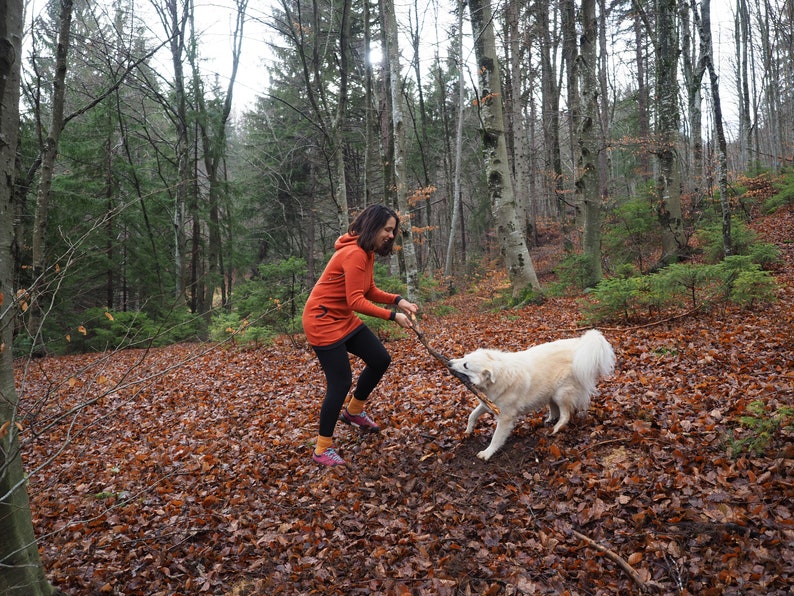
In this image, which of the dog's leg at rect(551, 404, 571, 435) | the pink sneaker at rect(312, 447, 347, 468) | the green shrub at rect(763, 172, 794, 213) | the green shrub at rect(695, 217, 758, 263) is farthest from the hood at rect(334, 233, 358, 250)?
the green shrub at rect(763, 172, 794, 213)

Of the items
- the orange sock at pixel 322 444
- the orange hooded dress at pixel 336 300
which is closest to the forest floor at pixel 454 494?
the orange sock at pixel 322 444

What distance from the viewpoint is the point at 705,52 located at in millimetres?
9211

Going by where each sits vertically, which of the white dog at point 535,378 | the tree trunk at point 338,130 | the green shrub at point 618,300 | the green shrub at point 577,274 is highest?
the tree trunk at point 338,130

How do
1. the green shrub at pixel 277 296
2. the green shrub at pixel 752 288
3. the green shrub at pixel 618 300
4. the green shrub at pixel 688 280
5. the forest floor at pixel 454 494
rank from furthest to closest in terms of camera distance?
the green shrub at pixel 277 296 → the green shrub at pixel 618 300 → the green shrub at pixel 688 280 → the green shrub at pixel 752 288 → the forest floor at pixel 454 494

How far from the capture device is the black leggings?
432 cm

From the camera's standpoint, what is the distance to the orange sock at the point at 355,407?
5.05m

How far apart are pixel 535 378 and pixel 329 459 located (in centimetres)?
226

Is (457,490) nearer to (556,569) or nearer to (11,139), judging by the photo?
(556,569)

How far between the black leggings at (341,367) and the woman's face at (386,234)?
89 cm

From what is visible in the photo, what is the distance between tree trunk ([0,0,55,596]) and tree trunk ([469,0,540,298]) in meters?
9.54

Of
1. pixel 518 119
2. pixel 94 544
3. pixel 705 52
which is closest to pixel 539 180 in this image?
pixel 518 119

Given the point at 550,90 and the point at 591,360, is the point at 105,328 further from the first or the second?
the point at 550,90

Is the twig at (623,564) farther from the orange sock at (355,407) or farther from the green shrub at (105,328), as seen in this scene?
the green shrub at (105,328)

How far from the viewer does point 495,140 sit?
1077 centimetres
